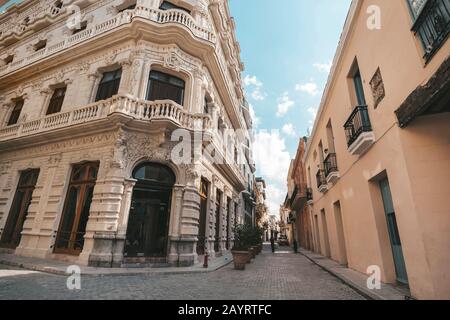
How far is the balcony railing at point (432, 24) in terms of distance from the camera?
3602mm

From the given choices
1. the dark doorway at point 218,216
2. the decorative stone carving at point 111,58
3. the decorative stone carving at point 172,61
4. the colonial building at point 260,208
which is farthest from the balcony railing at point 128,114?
the colonial building at point 260,208

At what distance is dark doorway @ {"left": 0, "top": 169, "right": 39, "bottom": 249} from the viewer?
10.6 metres

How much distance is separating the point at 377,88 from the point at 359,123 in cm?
108

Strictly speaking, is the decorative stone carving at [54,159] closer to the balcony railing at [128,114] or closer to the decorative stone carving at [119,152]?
the balcony railing at [128,114]

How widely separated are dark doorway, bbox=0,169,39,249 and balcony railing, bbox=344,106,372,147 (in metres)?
13.9

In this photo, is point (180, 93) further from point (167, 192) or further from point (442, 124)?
point (442, 124)

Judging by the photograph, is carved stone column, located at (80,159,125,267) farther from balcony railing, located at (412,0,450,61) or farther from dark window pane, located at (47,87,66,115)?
balcony railing, located at (412,0,450,61)

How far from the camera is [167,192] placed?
31.5ft

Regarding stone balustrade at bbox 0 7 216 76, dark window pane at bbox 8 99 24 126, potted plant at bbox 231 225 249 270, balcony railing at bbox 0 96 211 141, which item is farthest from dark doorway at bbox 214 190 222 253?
dark window pane at bbox 8 99 24 126

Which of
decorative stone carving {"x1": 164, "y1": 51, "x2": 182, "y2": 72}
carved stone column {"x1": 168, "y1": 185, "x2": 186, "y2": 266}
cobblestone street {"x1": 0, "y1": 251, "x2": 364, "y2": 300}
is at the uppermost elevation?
decorative stone carving {"x1": 164, "y1": 51, "x2": 182, "y2": 72}

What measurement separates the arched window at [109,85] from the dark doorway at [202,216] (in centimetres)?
616

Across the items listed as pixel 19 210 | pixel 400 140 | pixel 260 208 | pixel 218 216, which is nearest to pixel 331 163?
pixel 400 140

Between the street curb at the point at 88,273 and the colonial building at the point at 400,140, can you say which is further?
the street curb at the point at 88,273
